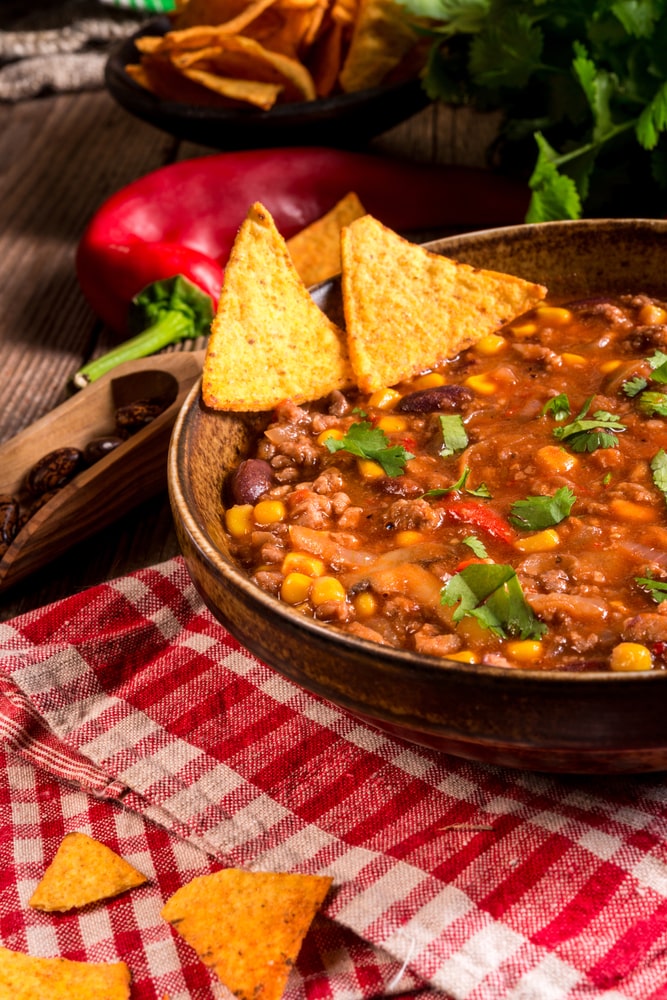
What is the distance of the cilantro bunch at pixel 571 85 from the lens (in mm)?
5570

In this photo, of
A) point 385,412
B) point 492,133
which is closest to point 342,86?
point 492,133

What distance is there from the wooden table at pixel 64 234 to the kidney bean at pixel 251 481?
3.06ft

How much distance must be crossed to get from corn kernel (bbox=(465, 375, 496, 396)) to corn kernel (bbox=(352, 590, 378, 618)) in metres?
1.27

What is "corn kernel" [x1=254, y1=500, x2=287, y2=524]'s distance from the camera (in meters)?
3.91

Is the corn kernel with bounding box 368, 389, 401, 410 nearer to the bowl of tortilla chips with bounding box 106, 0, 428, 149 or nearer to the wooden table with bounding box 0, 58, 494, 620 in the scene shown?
the wooden table with bounding box 0, 58, 494, 620

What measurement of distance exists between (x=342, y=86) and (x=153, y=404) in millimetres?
3442

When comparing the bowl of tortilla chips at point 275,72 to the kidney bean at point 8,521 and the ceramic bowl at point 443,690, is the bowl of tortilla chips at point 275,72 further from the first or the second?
the ceramic bowl at point 443,690

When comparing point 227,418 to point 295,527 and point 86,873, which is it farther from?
point 86,873

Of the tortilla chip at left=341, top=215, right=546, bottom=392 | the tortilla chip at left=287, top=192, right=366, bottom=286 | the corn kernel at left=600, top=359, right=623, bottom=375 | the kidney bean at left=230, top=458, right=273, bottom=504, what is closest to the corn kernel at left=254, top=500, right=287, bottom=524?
the kidney bean at left=230, top=458, right=273, bottom=504

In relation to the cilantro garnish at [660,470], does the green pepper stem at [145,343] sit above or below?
below

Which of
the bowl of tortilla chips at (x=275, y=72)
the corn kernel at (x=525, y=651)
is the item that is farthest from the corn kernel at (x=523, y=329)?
the bowl of tortilla chips at (x=275, y=72)

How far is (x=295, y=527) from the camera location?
12.4 feet

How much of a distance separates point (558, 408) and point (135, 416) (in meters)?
1.91

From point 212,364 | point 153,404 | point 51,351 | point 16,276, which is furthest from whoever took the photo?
point 16,276
